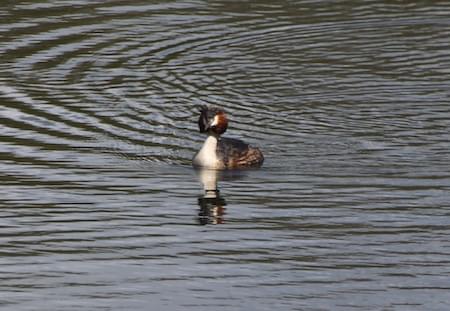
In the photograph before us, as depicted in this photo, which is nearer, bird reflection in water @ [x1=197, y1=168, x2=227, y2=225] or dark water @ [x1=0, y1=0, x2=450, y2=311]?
dark water @ [x1=0, y1=0, x2=450, y2=311]

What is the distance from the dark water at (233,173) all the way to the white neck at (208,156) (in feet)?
0.77

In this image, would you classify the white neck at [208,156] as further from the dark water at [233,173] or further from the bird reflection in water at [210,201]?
the dark water at [233,173]

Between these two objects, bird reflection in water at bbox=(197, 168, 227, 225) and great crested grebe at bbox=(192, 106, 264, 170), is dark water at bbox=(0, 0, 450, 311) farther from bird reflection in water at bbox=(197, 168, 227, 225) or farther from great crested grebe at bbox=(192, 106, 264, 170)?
great crested grebe at bbox=(192, 106, 264, 170)

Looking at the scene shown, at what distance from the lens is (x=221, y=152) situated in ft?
63.8

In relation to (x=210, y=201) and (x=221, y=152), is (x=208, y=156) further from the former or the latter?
(x=210, y=201)

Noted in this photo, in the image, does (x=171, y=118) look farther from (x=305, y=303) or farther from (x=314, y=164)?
(x=305, y=303)

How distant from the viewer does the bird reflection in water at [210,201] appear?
16422 mm

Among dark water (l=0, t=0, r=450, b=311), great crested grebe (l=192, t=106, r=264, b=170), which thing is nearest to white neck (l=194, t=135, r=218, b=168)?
great crested grebe (l=192, t=106, r=264, b=170)

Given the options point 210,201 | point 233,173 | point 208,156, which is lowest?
point 210,201

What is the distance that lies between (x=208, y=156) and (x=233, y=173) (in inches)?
14.6

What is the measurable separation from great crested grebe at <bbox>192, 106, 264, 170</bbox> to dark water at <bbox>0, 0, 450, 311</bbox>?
24 cm

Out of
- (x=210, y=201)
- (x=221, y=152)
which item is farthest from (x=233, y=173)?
(x=210, y=201)

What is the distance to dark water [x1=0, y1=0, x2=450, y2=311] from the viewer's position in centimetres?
1395

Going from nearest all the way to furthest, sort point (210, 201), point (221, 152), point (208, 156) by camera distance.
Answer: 1. point (210, 201)
2. point (208, 156)
3. point (221, 152)
